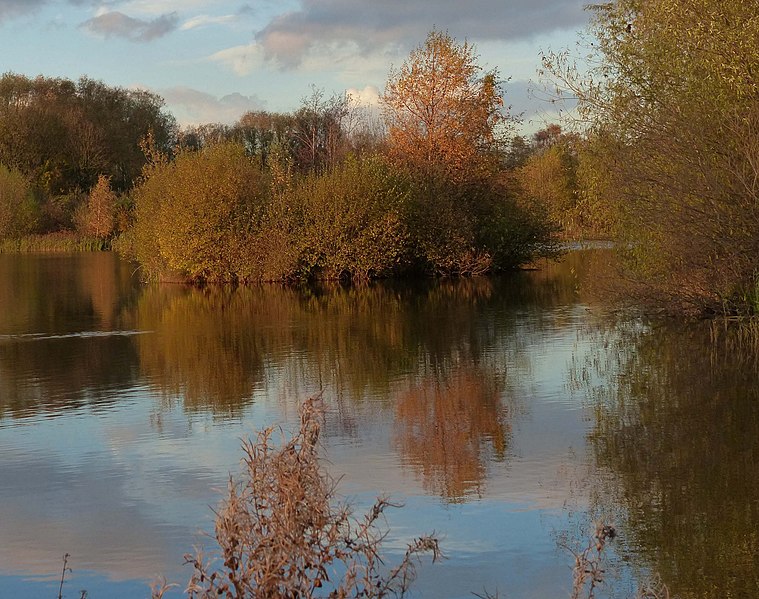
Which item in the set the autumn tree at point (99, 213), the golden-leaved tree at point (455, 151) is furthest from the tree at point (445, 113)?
the autumn tree at point (99, 213)

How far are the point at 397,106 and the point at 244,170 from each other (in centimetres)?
677

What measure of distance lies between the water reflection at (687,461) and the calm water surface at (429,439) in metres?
0.03

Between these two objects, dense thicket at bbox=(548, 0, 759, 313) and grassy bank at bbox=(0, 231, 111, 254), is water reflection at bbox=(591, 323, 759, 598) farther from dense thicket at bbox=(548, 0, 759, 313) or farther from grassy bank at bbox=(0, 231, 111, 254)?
grassy bank at bbox=(0, 231, 111, 254)

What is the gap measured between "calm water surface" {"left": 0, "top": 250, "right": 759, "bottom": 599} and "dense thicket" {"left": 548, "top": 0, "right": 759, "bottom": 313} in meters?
1.20

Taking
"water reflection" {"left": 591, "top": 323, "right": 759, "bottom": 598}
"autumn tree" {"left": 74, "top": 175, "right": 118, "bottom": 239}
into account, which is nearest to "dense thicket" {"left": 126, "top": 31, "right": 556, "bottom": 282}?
"water reflection" {"left": 591, "top": 323, "right": 759, "bottom": 598}

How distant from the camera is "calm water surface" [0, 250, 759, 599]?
24.6 ft

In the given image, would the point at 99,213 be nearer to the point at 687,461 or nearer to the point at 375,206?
the point at 375,206

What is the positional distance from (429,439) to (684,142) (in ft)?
31.0

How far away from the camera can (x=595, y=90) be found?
21734 mm

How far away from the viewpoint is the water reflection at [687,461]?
23.7ft

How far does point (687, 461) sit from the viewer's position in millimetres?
10070

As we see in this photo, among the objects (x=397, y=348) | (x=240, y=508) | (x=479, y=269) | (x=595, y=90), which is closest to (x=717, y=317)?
(x=595, y=90)

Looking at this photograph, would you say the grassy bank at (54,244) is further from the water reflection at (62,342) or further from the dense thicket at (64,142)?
the water reflection at (62,342)

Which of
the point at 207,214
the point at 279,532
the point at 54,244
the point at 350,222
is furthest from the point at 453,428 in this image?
the point at 54,244
